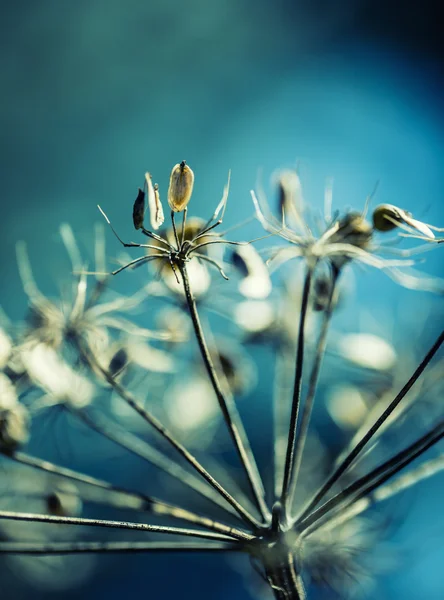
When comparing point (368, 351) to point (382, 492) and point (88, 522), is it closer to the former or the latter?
point (382, 492)

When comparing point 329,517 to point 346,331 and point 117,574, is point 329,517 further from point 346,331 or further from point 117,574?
point 117,574

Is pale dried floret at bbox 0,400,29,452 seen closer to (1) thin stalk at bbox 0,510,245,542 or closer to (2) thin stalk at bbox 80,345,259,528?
Result: (2) thin stalk at bbox 80,345,259,528

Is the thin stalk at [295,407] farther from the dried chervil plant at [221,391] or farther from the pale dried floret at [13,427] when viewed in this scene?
the pale dried floret at [13,427]

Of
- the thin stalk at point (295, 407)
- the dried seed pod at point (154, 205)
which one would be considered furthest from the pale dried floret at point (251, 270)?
the dried seed pod at point (154, 205)

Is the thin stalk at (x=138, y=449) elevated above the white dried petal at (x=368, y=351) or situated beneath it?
situated beneath

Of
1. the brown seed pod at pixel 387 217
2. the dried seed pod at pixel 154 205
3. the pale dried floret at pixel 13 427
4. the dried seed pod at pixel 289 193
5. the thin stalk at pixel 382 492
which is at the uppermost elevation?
the dried seed pod at pixel 289 193

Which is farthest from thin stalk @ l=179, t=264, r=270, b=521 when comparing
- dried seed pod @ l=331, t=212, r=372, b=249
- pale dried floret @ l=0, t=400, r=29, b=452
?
pale dried floret @ l=0, t=400, r=29, b=452

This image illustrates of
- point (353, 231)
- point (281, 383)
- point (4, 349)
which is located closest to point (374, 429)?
point (353, 231)
